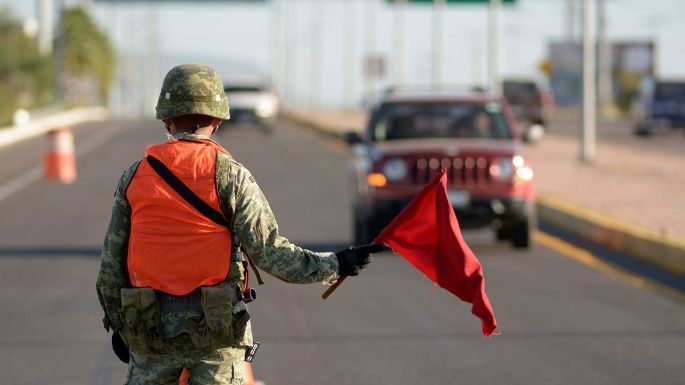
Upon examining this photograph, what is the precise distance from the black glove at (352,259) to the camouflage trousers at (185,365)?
46cm

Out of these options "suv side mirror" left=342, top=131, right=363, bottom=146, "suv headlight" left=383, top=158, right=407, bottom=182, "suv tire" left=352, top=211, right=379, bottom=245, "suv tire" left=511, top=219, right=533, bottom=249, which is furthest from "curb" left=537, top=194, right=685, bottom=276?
"suv side mirror" left=342, top=131, right=363, bottom=146

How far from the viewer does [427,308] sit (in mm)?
13539

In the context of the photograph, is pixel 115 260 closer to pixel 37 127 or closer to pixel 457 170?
pixel 457 170

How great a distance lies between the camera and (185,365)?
539 centimetres

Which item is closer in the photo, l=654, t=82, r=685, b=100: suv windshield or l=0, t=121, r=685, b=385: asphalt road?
l=0, t=121, r=685, b=385: asphalt road

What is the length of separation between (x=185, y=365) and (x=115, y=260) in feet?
1.38

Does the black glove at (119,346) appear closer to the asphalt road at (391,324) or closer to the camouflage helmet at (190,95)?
the camouflage helmet at (190,95)

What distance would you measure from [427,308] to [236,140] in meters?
36.9

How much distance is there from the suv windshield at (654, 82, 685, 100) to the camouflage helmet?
45.6 metres

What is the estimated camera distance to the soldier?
17.3 ft

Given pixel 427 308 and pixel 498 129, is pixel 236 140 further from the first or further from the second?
pixel 427 308

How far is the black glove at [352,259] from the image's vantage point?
5.50 meters

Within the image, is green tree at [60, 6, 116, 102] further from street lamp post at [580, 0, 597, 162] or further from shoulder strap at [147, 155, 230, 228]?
shoulder strap at [147, 155, 230, 228]

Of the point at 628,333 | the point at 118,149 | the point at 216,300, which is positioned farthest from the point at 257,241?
the point at 118,149
